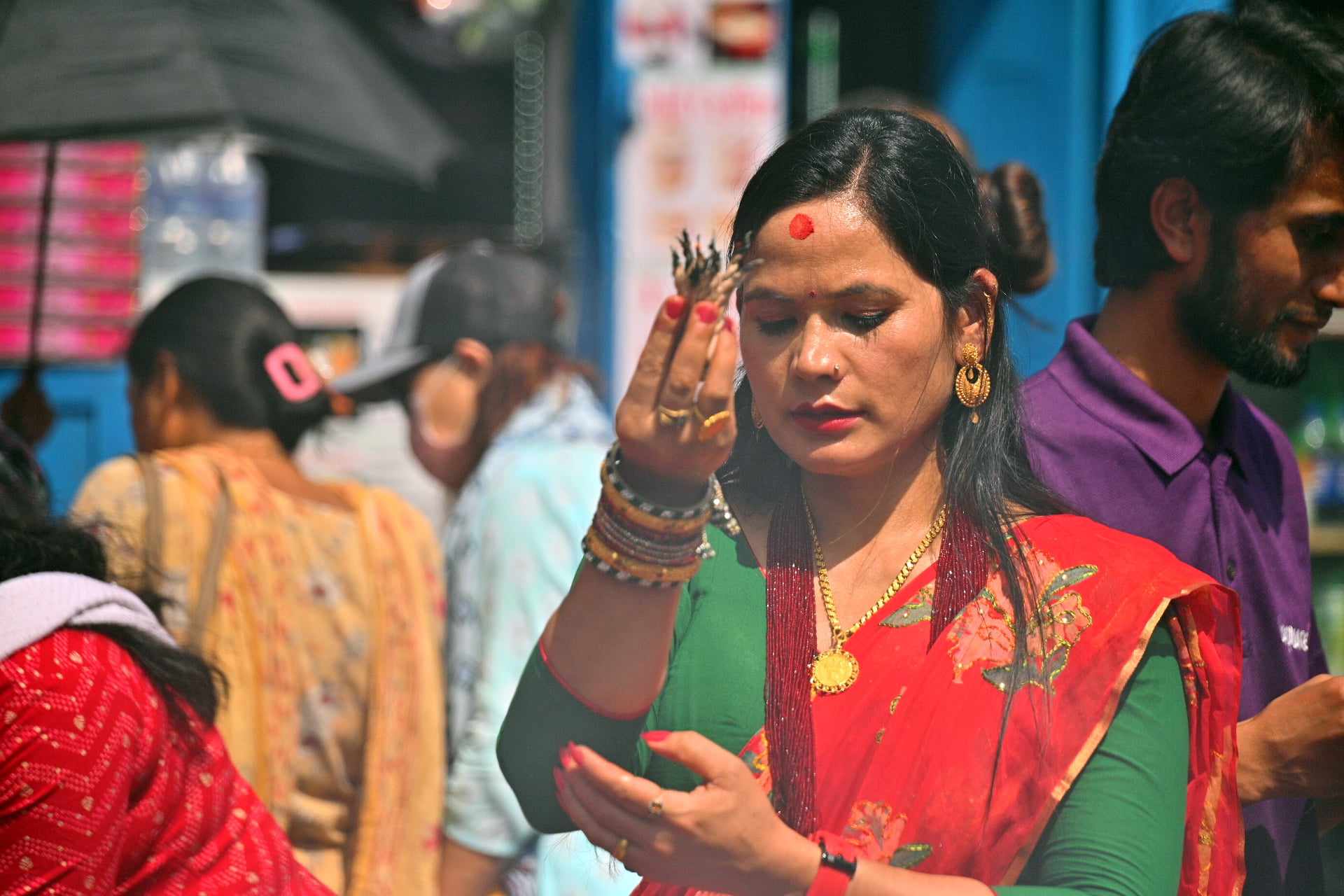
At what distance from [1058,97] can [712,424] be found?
2458 mm

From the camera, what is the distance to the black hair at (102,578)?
1582 millimetres

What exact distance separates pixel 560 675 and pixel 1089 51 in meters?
2.36

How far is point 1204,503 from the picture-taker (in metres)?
1.64

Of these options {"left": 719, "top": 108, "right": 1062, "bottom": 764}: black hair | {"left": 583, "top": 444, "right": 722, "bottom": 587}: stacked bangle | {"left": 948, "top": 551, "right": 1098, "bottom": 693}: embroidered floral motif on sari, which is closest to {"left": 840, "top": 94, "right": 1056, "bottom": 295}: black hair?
{"left": 719, "top": 108, "right": 1062, "bottom": 764}: black hair

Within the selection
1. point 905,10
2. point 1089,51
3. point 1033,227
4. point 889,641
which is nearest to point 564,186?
point 905,10

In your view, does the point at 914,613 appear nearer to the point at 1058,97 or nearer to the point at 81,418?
the point at 1058,97

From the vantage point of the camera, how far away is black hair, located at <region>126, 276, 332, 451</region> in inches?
100

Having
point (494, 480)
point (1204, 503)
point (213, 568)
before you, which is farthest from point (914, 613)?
point (213, 568)

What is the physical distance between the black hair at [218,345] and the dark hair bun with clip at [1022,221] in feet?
4.71

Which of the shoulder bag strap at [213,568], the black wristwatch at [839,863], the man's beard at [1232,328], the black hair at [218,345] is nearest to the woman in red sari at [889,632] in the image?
the black wristwatch at [839,863]

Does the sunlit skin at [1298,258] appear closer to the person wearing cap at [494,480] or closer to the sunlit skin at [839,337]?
the sunlit skin at [839,337]

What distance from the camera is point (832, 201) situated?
1168 mm

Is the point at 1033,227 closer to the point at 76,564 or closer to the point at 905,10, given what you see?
the point at 76,564

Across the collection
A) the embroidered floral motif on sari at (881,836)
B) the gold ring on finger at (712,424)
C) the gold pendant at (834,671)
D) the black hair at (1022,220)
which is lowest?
the embroidered floral motif on sari at (881,836)
